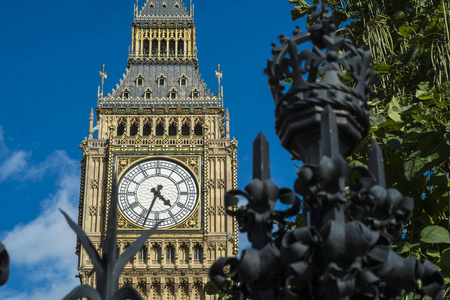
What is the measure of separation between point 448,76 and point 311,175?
667 centimetres

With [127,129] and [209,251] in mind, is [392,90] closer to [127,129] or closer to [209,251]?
[209,251]

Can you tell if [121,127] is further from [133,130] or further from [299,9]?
[299,9]

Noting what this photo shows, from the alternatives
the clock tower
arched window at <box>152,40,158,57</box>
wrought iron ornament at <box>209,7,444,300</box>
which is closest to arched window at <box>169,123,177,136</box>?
the clock tower

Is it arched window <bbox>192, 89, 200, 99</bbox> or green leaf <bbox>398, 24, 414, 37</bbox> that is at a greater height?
arched window <bbox>192, 89, 200, 99</bbox>

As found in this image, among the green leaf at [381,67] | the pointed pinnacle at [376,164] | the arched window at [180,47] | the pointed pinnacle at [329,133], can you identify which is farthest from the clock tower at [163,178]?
the pointed pinnacle at [329,133]

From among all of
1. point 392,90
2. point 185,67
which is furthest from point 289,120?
point 185,67

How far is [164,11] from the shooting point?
2292 inches

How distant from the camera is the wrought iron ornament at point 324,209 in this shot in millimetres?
4547

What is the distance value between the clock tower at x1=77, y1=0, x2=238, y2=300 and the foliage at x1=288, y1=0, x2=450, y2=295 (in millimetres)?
32906

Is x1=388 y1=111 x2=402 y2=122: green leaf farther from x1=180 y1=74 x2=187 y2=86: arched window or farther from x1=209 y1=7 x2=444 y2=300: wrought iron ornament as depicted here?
x1=180 y1=74 x2=187 y2=86: arched window

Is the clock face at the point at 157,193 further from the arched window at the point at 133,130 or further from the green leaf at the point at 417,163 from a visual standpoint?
the green leaf at the point at 417,163

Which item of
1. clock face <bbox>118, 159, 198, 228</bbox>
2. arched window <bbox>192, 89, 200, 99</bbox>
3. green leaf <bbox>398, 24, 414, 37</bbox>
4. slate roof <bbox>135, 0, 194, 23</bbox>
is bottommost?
green leaf <bbox>398, 24, 414, 37</bbox>

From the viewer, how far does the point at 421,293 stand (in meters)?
5.02

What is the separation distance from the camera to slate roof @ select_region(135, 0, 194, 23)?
5725cm
